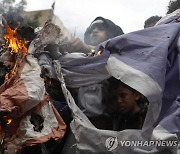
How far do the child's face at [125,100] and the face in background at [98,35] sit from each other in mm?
1909

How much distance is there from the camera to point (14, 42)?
272 centimetres

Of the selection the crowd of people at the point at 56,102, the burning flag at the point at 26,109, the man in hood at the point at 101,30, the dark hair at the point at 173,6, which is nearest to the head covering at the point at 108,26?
the man in hood at the point at 101,30

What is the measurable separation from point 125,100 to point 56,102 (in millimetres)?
681

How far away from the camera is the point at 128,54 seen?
2.28m

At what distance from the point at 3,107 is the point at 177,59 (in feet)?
4.59

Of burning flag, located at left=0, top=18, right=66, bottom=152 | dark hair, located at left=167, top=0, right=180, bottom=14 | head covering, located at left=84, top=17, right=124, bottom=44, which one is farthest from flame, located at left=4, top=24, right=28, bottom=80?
dark hair, located at left=167, top=0, right=180, bottom=14

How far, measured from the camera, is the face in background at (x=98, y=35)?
4199 millimetres

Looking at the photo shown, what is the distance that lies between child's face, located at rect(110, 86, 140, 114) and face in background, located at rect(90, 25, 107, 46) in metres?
1.91

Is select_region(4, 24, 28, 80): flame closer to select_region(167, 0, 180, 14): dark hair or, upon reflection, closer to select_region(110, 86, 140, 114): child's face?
select_region(110, 86, 140, 114): child's face

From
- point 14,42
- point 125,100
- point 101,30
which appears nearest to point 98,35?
point 101,30

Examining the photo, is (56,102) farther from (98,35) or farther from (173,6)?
(173,6)

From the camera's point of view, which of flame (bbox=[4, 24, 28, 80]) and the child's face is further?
flame (bbox=[4, 24, 28, 80])

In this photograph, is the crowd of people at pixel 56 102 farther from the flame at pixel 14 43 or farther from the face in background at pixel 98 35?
the face in background at pixel 98 35

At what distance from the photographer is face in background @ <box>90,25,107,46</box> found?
13.8 feet
